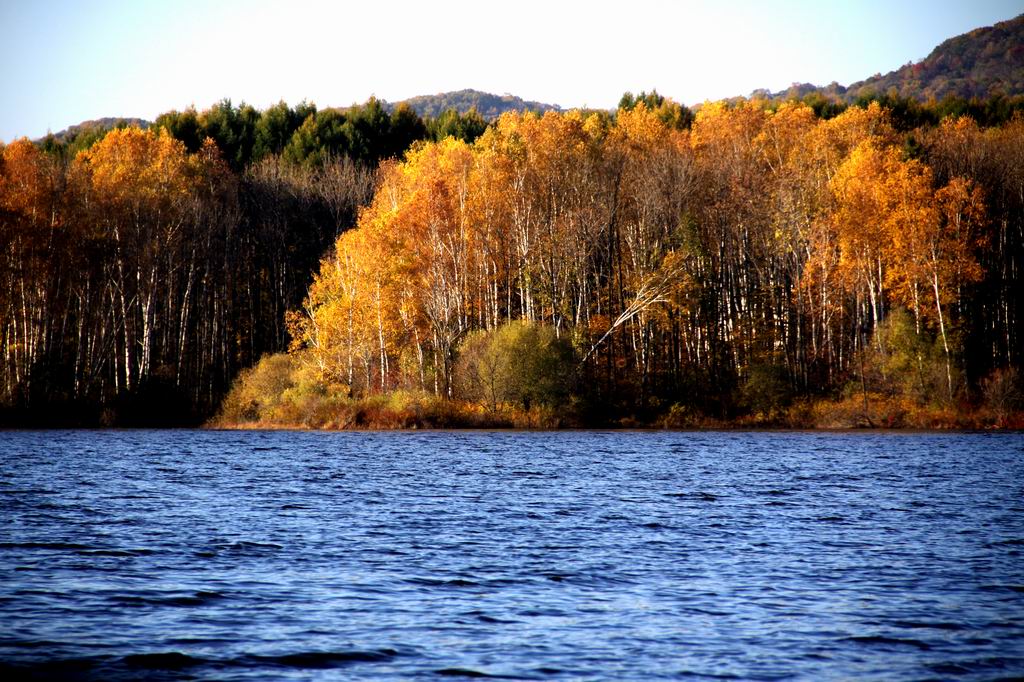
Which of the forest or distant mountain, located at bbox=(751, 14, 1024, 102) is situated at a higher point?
distant mountain, located at bbox=(751, 14, 1024, 102)

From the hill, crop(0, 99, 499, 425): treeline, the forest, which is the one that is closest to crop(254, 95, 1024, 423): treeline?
the forest

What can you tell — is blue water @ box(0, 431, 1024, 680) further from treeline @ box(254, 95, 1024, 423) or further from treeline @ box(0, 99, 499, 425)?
treeline @ box(0, 99, 499, 425)

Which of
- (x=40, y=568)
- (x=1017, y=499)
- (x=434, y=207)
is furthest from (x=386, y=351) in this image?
(x=40, y=568)

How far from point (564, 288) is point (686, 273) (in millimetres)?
7099

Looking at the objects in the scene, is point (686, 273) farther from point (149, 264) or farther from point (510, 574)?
point (510, 574)

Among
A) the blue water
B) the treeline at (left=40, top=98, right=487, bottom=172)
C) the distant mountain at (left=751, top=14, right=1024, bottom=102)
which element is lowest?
the blue water

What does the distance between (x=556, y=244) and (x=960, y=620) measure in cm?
5159

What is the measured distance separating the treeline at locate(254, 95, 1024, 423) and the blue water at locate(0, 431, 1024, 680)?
27103 millimetres

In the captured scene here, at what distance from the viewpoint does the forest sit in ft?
193

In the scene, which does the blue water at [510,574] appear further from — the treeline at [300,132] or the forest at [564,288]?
the treeline at [300,132]

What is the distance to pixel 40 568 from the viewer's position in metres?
16.2

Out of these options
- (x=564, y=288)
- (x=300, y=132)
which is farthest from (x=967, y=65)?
(x=564, y=288)

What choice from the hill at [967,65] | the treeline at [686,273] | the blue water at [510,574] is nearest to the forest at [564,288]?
the treeline at [686,273]

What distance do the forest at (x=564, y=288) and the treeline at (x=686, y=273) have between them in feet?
0.60
